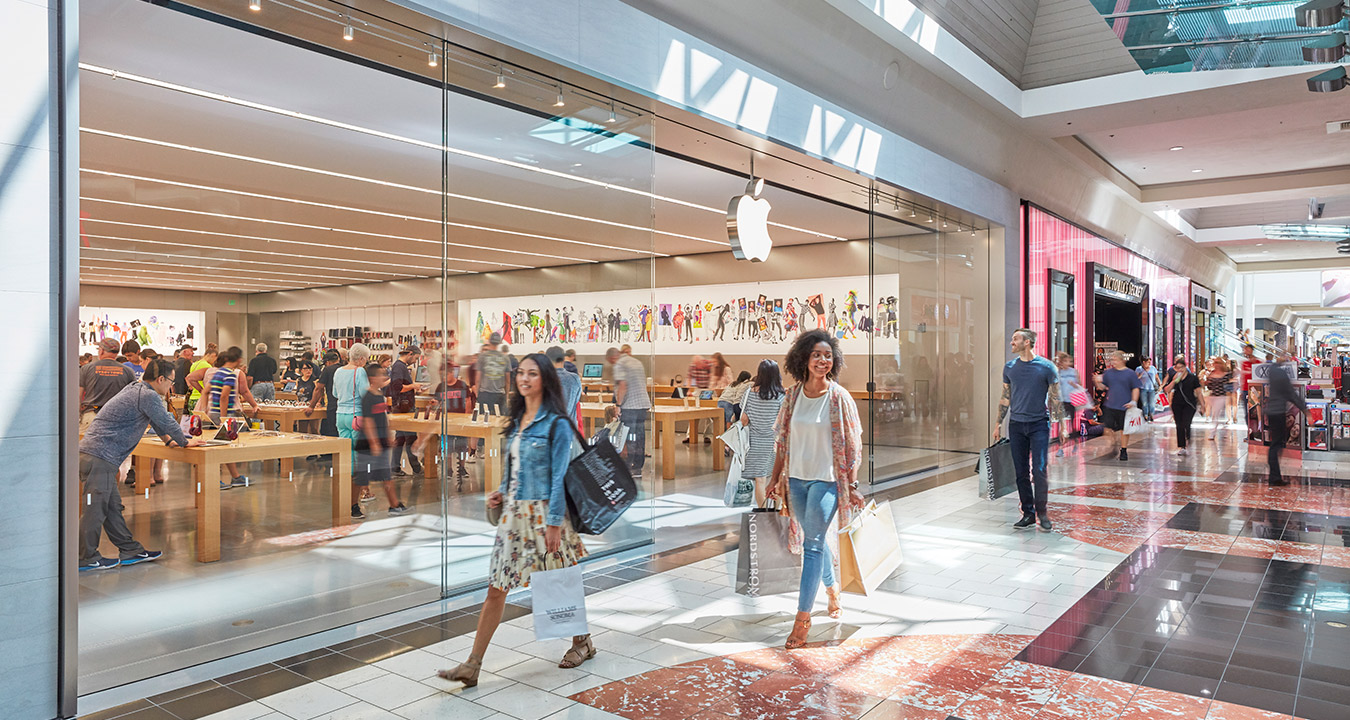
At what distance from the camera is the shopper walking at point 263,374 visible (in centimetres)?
Answer: 524

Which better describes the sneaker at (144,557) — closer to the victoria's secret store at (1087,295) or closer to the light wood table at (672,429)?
the light wood table at (672,429)

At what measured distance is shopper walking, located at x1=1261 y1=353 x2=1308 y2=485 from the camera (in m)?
9.95

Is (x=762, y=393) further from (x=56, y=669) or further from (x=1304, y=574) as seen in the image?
(x=56, y=669)

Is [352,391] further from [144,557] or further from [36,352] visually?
[36,352]

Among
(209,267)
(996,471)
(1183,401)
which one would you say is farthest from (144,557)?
(1183,401)

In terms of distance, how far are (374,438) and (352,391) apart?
0.37m

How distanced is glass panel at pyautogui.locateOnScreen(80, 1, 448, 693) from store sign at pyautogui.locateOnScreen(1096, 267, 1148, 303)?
1519 centimetres

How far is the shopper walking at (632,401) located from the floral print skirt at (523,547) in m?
2.46

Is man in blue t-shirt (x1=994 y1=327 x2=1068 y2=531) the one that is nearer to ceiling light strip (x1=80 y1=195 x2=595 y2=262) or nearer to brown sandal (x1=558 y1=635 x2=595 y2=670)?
ceiling light strip (x1=80 y1=195 x2=595 y2=262)

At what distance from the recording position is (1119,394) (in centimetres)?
1330

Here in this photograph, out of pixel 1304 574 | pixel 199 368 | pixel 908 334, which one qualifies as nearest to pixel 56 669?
pixel 199 368

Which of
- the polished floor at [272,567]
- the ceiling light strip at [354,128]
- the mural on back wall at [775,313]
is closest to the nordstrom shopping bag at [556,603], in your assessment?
the polished floor at [272,567]

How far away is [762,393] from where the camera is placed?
6773mm

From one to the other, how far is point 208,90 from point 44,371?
240 centimetres
